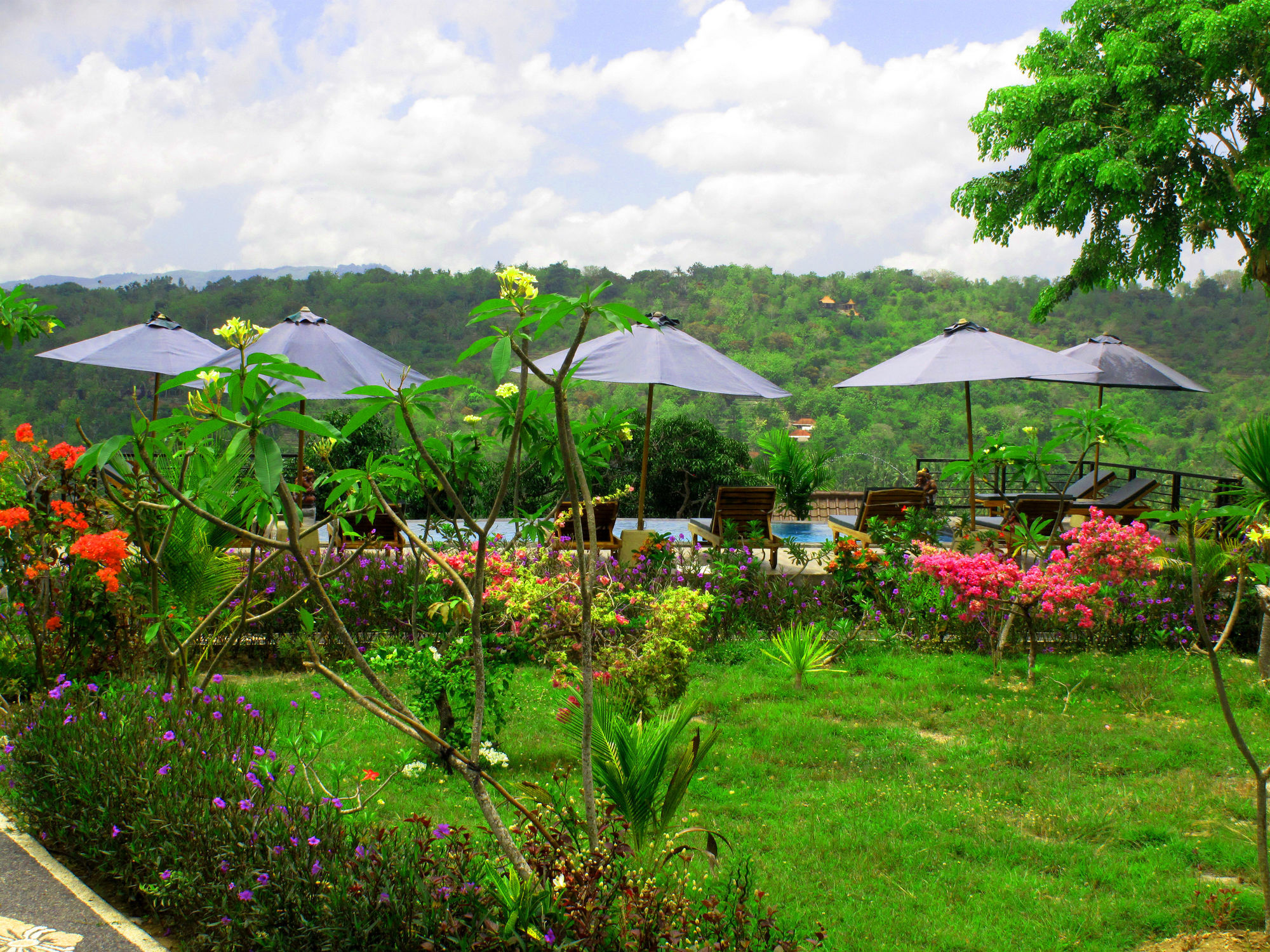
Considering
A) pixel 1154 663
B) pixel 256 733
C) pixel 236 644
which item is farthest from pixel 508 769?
pixel 1154 663

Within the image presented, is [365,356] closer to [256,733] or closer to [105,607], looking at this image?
[105,607]

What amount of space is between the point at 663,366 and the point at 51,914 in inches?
207

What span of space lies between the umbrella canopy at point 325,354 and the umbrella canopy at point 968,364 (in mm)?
4127

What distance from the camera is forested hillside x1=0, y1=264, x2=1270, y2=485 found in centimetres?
2286

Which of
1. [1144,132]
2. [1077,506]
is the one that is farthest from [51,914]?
[1144,132]

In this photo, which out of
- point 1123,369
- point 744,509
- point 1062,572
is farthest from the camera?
point 1123,369

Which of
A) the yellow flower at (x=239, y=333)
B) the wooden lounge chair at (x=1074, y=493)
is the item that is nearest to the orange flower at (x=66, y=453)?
the yellow flower at (x=239, y=333)

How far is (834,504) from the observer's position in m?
12.2

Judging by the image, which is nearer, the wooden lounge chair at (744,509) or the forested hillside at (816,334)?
the wooden lounge chair at (744,509)

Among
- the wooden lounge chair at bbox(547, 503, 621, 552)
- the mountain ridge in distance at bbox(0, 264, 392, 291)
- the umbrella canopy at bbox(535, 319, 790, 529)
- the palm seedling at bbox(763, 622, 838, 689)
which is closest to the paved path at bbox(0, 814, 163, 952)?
the palm seedling at bbox(763, 622, 838, 689)

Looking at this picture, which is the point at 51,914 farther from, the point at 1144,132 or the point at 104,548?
the point at 1144,132

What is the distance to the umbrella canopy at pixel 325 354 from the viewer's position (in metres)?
6.55

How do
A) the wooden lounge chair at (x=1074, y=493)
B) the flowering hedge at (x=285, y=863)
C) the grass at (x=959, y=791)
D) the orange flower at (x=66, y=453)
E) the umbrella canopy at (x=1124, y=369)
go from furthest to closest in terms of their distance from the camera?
the wooden lounge chair at (x=1074, y=493)
the umbrella canopy at (x=1124, y=369)
the orange flower at (x=66, y=453)
the grass at (x=959, y=791)
the flowering hedge at (x=285, y=863)

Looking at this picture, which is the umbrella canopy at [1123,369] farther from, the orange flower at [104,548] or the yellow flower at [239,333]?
the yellow flower at [239,333]
